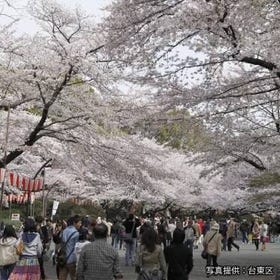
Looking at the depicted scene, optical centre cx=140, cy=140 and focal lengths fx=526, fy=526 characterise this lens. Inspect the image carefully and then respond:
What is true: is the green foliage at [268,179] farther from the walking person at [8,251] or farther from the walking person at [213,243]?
the walking person at [8,251]

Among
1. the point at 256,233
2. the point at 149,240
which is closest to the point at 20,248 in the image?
the point at 149,240

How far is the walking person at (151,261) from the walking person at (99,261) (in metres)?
1.05

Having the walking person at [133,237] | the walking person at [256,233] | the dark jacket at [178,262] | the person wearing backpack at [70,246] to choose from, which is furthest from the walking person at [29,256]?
the walking person at [256,233]

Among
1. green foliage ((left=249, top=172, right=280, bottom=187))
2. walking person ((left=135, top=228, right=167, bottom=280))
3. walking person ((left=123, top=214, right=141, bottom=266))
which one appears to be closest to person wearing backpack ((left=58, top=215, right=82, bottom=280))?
walking person ((left=135, top=228, right=167, bottom=280))

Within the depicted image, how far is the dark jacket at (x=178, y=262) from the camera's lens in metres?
7.27

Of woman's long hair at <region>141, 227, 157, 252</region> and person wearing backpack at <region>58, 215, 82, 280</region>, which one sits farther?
person wearing backpack at <region>58, 215, 82, 280</region>

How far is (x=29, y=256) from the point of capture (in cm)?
866

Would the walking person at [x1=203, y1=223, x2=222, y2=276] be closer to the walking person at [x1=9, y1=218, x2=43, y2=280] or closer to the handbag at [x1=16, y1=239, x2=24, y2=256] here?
the walking person at [x1=9, y1=218, x2=43, y2=280]

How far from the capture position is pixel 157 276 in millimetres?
6902

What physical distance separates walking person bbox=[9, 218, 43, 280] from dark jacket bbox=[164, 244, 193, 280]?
98.5 inches

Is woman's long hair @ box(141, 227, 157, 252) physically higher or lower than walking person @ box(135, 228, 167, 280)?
higher

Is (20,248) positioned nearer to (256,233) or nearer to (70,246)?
(70,246)

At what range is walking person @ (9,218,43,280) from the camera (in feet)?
28.1

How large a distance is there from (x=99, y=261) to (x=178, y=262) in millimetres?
1790
